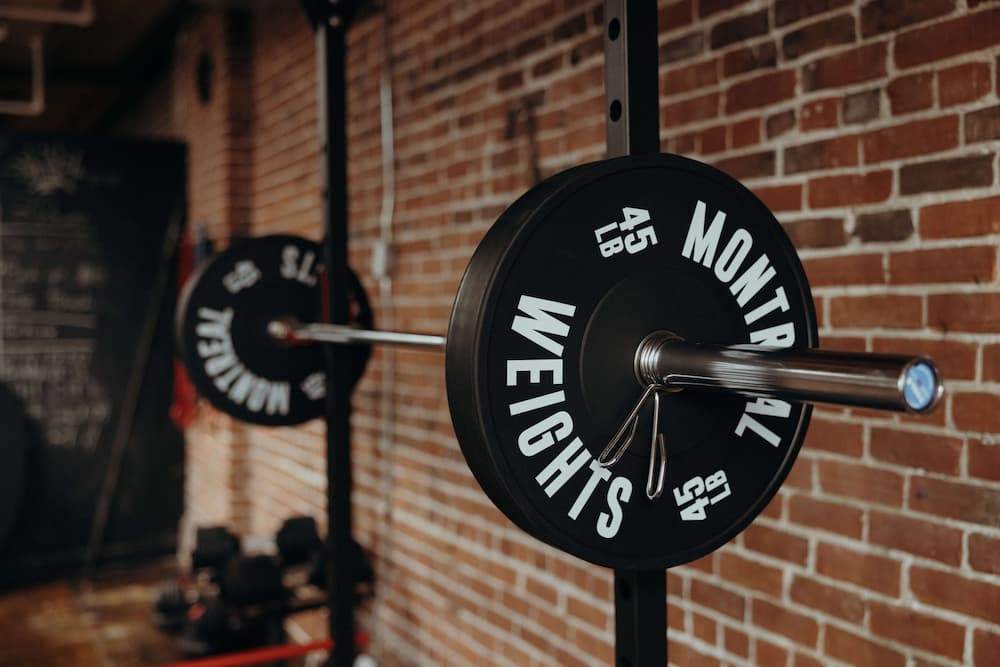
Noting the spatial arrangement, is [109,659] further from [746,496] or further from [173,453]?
[746,496]

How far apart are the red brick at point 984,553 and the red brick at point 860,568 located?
13 centimetres

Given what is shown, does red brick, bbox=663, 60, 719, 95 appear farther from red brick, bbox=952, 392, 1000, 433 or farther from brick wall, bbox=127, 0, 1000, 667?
red brick, bbox=952, 392, 1000, 433

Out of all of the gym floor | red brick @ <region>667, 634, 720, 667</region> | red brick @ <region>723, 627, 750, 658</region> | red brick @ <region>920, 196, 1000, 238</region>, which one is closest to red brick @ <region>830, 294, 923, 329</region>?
red brick @ <region>920, 196, 1000, 238</region>

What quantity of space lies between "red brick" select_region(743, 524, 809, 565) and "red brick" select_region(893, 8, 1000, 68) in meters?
0.70

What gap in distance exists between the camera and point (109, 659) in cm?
331

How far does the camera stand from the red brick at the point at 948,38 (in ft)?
4.23

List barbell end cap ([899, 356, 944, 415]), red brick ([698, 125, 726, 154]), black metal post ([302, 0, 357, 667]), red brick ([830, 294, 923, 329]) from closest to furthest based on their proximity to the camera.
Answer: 1. barbell end cap ([899, 356, 944, 415])
2. red brick ([830, 294, 923, 329])
3. red brick ([698, 125, 726, 154])
4. black metal post ([302, 0, 357, 667])

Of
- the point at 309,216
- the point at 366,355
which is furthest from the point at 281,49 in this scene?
the point at 366,355

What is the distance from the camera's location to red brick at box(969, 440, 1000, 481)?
130 cm

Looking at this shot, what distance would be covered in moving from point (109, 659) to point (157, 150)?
2474 millimetres

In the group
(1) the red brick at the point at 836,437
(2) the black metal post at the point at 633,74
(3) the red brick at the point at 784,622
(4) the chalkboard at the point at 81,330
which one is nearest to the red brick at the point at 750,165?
(1) the red brick at the point at 836,437

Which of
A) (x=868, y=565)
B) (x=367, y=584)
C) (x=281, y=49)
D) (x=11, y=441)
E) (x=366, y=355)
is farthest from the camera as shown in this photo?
(x=11, y=441)

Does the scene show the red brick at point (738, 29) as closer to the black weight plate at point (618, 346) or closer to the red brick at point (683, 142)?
the red brick at point (683, 142)

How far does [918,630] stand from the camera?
1407mm
